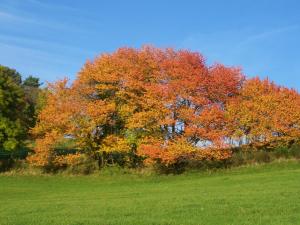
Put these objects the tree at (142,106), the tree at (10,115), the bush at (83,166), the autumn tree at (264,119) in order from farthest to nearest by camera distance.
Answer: the tree at (10,115) → the bush at (83,166) → the autumn tree at (264,119) → the tree at (142,106)

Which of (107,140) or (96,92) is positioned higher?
(96,92)

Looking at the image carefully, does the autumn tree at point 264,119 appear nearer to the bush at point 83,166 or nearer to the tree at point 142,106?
the tree at point 142,106

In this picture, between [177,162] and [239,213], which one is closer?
[239,213]

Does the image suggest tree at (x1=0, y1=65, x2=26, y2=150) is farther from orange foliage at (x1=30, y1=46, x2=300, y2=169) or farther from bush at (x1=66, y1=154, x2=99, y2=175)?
bush at (x1=66, y1=154, x2=99, y2=175)

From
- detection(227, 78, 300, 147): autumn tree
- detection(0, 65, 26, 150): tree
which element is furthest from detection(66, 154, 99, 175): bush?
detection(227, 78, 300, 147): autumn tree

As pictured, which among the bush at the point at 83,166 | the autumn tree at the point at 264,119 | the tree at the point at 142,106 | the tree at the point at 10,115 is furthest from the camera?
the tree at the point at 10,115

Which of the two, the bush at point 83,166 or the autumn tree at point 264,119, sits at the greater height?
the autumn tree at point 264,119

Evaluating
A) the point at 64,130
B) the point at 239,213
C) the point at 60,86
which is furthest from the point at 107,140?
the point at 239,213

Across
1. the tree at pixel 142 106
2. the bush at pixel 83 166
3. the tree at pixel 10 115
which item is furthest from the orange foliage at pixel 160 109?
the tree at pixel 10 115

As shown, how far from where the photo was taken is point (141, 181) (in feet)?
135

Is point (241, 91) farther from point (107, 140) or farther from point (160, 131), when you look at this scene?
point (107, 140)

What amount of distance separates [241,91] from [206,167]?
905cm

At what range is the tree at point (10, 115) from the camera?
4941 cm

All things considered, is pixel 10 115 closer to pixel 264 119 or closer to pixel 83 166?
pixel 83 166
